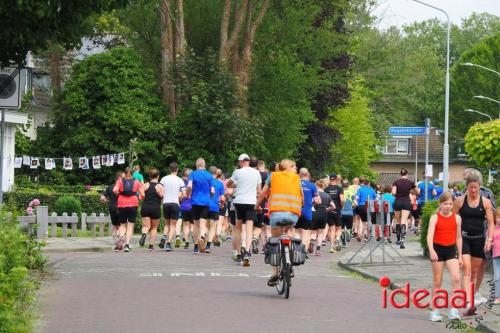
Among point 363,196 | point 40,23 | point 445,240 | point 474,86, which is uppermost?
point 474,86

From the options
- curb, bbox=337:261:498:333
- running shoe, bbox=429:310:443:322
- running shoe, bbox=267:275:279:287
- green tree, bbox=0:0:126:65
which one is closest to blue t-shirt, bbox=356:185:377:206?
curb, bbox=337:261:498:333

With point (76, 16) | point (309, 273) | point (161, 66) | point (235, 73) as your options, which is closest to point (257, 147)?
point (235, 73)

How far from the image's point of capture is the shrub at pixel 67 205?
115ft

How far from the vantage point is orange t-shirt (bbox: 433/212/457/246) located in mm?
13141

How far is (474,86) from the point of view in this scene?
88438mm

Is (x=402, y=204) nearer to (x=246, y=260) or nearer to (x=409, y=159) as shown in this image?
(x=246, y=260)

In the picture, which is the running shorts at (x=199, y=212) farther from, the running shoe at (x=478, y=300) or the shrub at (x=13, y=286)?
the running shoe at (x=478, y=300)

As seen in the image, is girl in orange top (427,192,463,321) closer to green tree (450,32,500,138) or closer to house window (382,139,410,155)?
green tree (450,32,500,138)

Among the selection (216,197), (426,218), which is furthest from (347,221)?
(426,218)

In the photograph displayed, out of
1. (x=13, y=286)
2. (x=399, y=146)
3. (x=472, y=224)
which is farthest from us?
(x=399, y=146)

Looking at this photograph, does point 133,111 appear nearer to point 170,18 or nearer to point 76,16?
point 170,18

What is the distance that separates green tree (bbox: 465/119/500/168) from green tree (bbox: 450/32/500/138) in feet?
201

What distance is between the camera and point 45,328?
11.8m

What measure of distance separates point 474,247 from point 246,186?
24.5 ft
